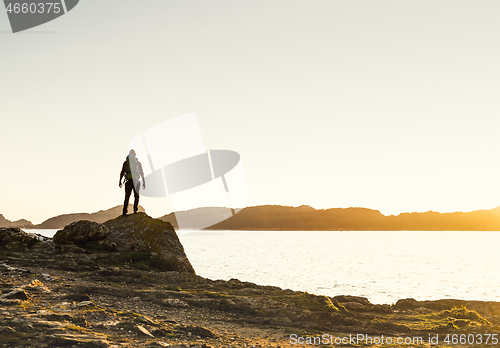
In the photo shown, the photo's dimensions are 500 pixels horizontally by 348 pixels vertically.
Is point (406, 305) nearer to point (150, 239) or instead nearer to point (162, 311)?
point (162, 311)

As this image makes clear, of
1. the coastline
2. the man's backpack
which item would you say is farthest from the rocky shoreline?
the man's backpack

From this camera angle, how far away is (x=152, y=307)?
1189 cm

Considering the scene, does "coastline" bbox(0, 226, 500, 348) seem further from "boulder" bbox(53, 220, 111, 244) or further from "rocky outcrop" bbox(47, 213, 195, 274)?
"boulder" bbox(53, 220, 111, 244)

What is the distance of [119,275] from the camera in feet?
52.3

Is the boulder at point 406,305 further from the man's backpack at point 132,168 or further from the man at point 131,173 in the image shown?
the man's backpack at point 132,168

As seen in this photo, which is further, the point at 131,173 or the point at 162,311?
the point at 131,173

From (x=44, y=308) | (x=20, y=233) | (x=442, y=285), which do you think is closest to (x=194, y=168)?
(x=20, y=233)

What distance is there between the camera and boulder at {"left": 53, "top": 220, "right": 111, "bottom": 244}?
744 inches

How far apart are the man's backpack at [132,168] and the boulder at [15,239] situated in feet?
20.2

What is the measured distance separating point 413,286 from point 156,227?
1443 inches

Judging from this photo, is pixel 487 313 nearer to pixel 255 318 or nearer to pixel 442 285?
pixel 255 318

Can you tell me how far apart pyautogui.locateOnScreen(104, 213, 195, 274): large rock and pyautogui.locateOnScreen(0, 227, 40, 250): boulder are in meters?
3.85

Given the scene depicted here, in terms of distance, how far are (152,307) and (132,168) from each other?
11666 mm

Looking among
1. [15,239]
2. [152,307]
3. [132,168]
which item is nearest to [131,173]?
[132,168]
